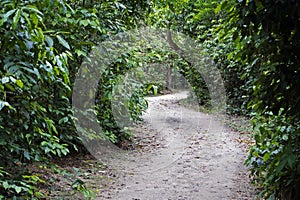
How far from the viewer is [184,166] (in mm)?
5434

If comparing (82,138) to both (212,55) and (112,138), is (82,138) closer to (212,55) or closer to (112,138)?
(112,138)

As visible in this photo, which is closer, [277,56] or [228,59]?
[277,56]

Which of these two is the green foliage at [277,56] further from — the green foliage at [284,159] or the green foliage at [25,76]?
the green foliage at [25,76]

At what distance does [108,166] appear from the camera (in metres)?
5.25

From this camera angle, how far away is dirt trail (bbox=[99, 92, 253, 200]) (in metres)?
4.18

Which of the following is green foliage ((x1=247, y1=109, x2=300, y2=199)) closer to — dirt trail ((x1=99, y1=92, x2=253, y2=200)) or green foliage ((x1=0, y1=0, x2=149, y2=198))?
dirt trail ((x1=99, y1=92, x2=253, y2=200))

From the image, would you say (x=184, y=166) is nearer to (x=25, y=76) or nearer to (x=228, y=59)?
(x=228, y=59)

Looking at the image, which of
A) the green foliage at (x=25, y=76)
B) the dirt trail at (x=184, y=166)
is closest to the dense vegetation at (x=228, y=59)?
the green foliage at (x=25, y=76)

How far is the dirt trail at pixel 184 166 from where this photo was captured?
13.7 ft

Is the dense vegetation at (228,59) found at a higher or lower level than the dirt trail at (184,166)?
higher

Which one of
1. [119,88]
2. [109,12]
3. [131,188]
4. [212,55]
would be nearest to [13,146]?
[131,188]

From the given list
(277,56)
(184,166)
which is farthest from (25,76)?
(184,166)

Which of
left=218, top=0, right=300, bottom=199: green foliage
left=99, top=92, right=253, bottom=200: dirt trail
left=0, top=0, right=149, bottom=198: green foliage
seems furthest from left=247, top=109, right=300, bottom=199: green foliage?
left=0, top=0, right=149, bottom=198: green foliage

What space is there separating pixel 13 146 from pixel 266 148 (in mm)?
2155
